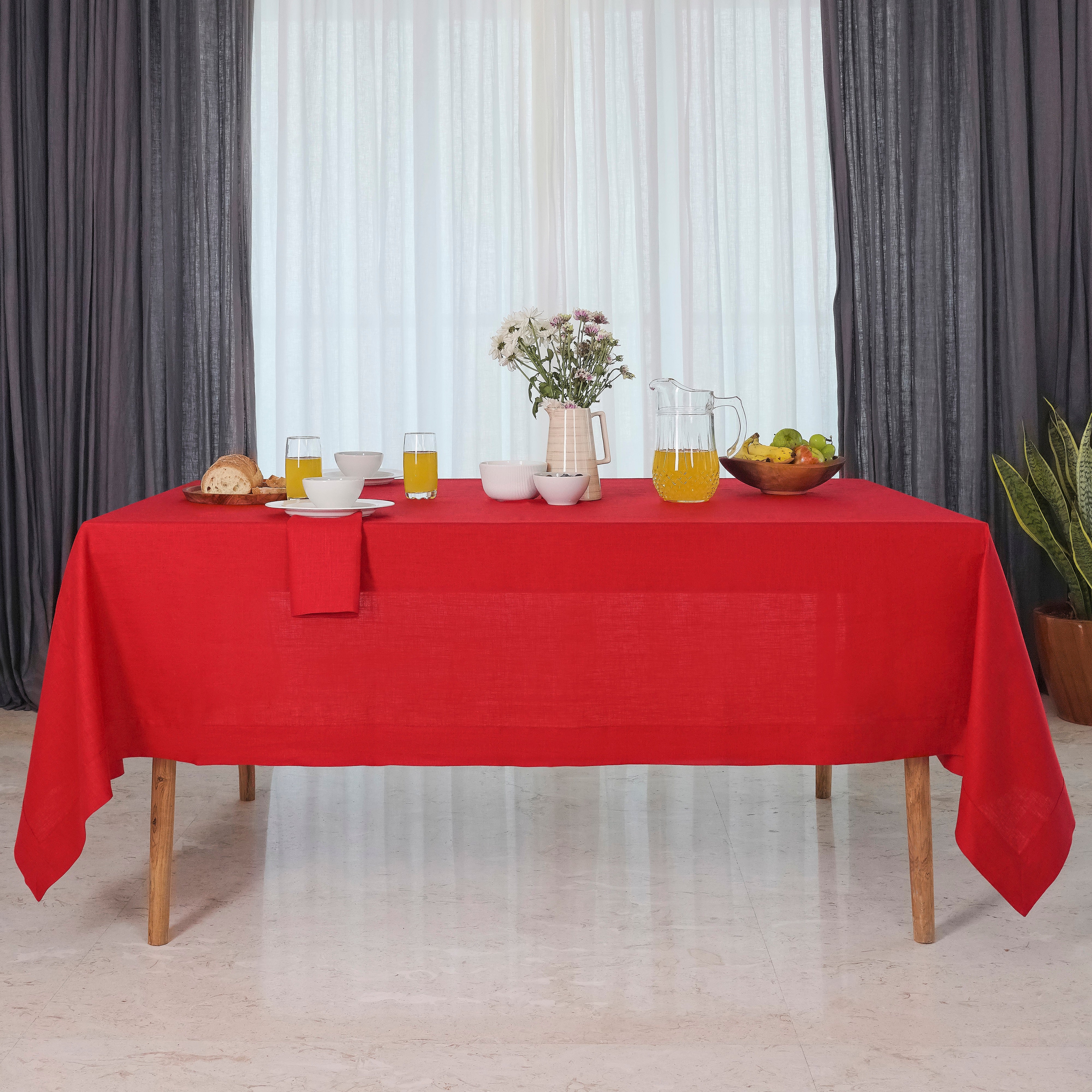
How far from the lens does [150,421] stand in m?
3.70

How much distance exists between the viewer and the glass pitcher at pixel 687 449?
209cm

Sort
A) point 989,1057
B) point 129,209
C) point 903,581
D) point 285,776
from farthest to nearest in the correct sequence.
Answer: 1. point 129,209
2. point 285,776
3. point 903,581
4. point 989,1057

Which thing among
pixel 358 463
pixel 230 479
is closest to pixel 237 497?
pixel 230 479

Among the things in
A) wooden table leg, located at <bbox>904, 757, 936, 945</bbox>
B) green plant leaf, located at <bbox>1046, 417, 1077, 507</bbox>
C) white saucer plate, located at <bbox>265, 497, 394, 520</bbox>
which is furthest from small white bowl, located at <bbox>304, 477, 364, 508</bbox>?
green plant leaf, located at <bbox>1046, 417, 1077, 507</bbox>

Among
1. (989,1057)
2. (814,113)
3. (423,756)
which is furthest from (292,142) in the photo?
(989,1057)

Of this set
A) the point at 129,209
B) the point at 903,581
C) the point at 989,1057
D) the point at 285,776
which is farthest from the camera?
the point at 129,209

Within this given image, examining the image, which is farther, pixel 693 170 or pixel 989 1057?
pixel 693 170

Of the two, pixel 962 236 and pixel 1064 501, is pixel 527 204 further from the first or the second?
pixel 1064 501

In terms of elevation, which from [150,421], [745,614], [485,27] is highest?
[485,27]

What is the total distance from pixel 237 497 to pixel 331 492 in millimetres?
318

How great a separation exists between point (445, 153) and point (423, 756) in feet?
8.21

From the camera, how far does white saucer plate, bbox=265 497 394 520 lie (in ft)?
6.23

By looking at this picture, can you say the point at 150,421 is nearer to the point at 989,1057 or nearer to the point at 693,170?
the point at 693,170

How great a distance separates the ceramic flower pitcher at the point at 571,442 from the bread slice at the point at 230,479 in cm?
57
